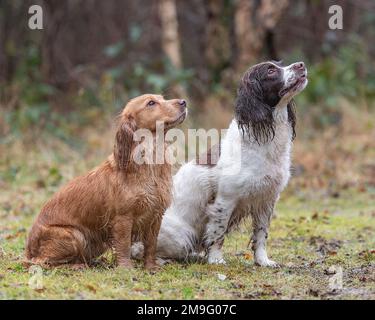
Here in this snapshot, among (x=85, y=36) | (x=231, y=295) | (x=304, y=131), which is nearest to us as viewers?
(x=231, y=295)

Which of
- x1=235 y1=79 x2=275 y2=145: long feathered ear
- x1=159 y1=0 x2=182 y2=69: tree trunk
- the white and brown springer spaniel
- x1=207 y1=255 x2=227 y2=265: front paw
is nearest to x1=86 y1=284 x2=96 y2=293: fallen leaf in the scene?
the white and brown springer spaniel

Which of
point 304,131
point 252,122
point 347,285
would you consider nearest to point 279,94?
point 252,122

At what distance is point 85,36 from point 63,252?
1604cm

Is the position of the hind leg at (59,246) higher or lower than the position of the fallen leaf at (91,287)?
higher

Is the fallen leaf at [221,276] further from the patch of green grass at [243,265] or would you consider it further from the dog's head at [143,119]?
the dog's head at [143,119]

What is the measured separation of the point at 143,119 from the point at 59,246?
4.59ft

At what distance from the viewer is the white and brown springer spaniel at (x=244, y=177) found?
7.07 m

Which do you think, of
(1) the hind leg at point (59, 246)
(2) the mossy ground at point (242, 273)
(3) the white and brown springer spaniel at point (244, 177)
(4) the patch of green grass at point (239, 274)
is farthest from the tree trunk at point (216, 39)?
(1) the hind leg at point (59, 246)

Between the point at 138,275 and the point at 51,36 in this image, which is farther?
the point at 51,36

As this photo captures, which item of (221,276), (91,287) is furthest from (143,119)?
(91,287)

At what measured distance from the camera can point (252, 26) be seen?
652 inches

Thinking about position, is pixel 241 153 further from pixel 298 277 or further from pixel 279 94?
pixel 298 277

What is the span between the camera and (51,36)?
17.9m

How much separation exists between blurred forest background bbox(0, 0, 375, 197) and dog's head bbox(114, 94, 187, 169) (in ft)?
14.2
